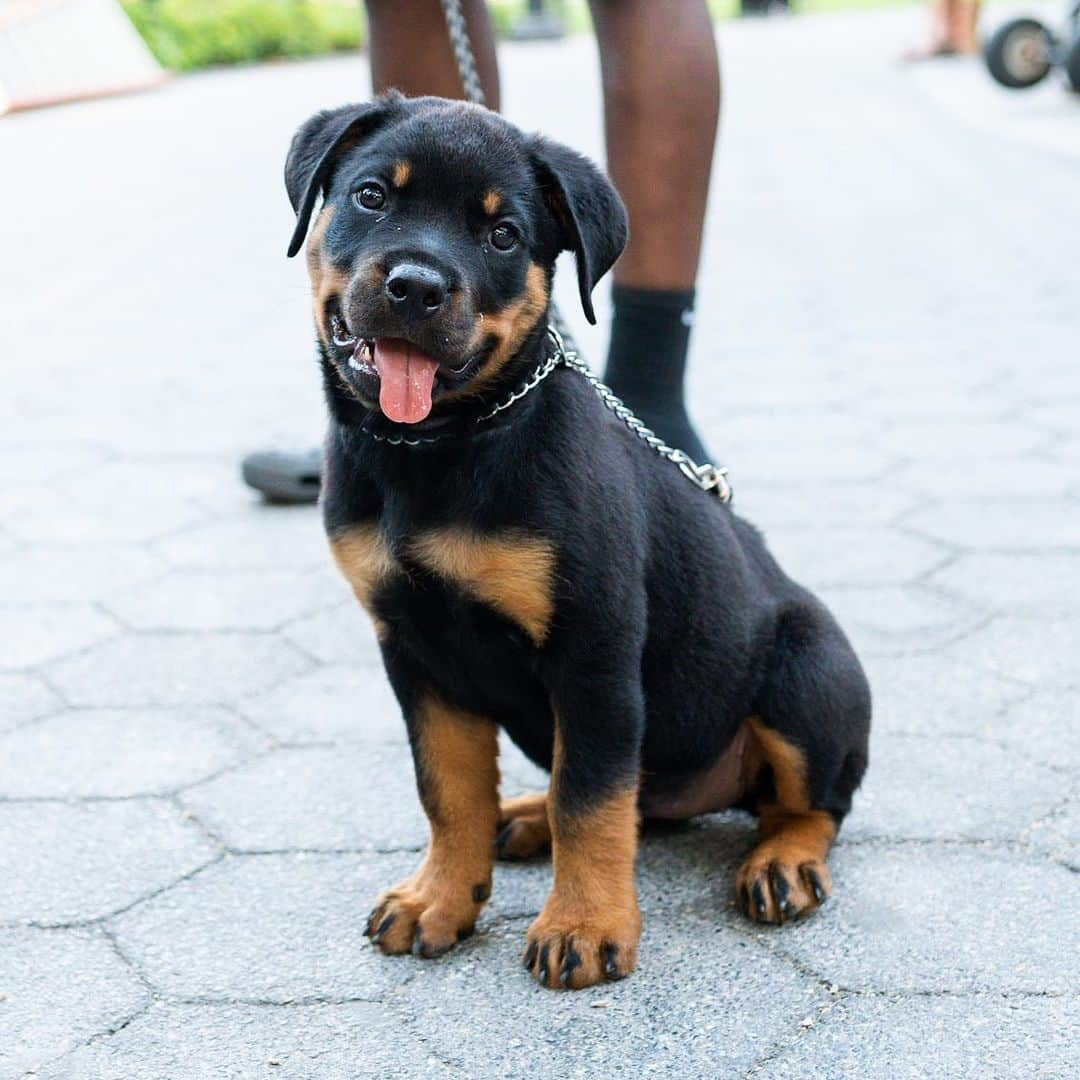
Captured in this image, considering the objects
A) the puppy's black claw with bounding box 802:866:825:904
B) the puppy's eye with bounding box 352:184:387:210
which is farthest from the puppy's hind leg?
the puppy's eye with bounding box 352:184:387:210

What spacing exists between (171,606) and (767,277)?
464 cm

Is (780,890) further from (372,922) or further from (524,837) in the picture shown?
(372,922)

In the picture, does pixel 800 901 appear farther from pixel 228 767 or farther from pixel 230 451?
pixel 230 451

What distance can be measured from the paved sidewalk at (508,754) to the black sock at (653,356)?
67 centimetres

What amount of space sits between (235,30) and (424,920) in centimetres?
2147

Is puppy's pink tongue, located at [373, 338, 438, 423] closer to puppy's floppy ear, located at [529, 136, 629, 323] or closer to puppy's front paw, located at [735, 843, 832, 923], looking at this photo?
puppy's floppy ear, located at [529, 136, 629, 323]

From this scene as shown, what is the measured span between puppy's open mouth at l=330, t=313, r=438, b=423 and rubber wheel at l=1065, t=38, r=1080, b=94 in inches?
385

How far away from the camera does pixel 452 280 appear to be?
210 centimetres

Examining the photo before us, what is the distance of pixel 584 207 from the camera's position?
2.25 meters

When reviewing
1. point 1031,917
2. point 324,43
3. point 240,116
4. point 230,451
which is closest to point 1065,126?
point 240,116

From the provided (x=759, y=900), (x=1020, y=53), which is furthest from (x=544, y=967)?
(x=1020, y=53)

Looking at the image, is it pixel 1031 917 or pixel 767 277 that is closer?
pixel 1031 917

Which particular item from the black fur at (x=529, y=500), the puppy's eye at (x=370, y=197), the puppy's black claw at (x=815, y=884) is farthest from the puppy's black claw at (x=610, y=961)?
the puppy's eye at (x=370, y=197)

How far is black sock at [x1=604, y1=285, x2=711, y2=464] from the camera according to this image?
326 centimetres
